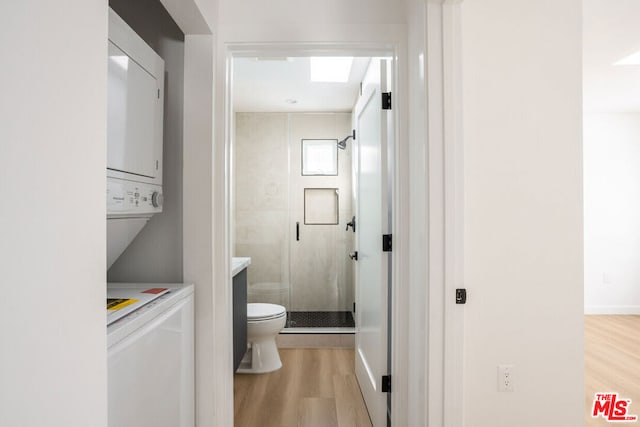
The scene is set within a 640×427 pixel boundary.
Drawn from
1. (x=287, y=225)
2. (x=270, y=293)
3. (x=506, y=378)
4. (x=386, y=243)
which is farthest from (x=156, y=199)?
(x=270, y=293)

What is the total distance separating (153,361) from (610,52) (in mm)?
3465

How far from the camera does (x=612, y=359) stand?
3068 mm

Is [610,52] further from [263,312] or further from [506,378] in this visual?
[263,312]

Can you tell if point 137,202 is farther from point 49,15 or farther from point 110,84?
point 49,15

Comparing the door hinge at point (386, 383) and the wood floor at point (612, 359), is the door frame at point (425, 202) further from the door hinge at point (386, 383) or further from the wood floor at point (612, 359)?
the wood floor at point (612, 359)

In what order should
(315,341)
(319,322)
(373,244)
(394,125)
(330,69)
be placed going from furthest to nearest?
(319,322) → (315,341) → (330,69) → (373,244) → (394,125)

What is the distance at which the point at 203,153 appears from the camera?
1.60m

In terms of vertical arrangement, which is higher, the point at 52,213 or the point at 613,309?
the point at 52,213

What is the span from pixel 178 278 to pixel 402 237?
0.99m

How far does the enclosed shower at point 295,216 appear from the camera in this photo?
392 centimetres

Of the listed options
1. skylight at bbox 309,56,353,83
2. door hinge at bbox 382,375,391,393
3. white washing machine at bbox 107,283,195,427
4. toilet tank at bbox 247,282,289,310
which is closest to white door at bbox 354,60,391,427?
door hinge at bbox 382,375,391,393

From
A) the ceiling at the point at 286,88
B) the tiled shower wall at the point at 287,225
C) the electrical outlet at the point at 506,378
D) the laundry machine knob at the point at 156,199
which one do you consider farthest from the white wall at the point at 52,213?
the tiled shower wall at the point at 287,225

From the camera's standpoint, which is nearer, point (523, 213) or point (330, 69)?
point (523, 213)

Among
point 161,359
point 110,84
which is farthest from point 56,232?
point 161,359
